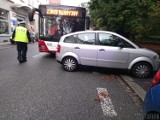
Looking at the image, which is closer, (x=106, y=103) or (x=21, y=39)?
(x=106, y=103)

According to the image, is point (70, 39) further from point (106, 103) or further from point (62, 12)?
point (106, 103)

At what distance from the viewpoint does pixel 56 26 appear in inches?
535

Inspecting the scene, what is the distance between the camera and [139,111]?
5266 millimetres

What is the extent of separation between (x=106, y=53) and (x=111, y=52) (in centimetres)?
19

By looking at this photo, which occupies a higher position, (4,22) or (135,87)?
(4,22)

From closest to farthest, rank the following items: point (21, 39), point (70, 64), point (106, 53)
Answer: point (106, 53)
point (70, 64)
point (21, 39)

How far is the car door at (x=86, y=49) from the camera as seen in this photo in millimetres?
9312

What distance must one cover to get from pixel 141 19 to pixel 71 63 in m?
6.10

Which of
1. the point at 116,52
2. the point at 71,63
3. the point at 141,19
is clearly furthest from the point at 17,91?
the point at 141,19

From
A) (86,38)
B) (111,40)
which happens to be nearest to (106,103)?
(111,40)

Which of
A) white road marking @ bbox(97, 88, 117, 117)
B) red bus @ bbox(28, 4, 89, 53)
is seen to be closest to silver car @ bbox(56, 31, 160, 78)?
white road marking @ bbox(97, 88, 117, 117)

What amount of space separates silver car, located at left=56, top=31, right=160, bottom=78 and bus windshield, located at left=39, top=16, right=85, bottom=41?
12.4ft

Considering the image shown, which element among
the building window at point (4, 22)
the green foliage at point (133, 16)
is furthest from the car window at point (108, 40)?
the building window at point (4, 22)

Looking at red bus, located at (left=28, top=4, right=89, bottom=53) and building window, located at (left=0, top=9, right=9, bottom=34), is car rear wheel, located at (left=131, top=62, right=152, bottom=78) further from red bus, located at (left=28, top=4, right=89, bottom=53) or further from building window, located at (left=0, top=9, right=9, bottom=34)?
building window, located at (left=0, top=9, right=9, bottom=34)
